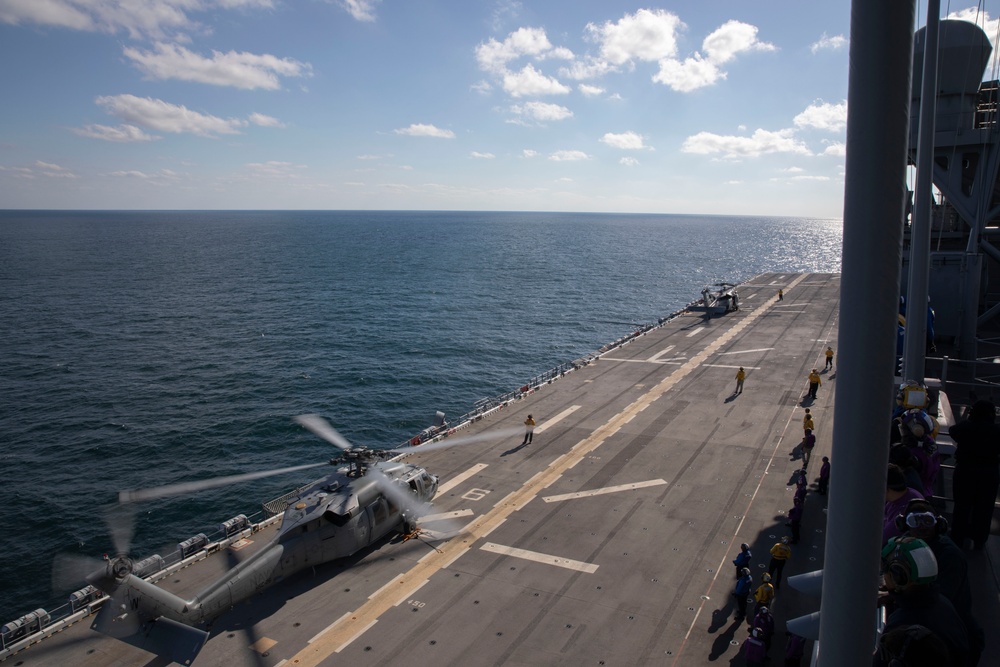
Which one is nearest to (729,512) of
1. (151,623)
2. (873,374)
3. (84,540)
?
(151,623)

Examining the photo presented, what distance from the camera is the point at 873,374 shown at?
441 centimetres

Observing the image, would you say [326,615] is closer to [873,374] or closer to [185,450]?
[873,374]

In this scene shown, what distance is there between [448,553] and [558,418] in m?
15.2

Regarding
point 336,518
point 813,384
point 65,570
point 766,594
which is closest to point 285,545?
point 336,518

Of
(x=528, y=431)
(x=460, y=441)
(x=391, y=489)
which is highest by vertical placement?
(x=460, y=441)

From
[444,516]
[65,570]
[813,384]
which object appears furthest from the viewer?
[813,384]

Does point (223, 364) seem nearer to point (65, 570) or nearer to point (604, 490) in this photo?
point (65, 570)

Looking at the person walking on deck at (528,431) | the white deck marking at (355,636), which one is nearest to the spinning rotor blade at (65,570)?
the white deck marking at (355,636)

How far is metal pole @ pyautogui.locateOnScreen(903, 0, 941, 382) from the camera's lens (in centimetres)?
1628

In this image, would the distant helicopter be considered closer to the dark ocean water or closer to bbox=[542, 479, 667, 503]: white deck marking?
bbox=[542, 479, 667, 503]: white deck marking

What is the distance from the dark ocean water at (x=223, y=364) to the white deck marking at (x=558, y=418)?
1325 cm

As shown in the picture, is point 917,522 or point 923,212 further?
point 923,212

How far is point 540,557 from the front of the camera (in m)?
20.8

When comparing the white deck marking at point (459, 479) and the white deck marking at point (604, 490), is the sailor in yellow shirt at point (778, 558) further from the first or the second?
the white deck marking at point (459, 479)
